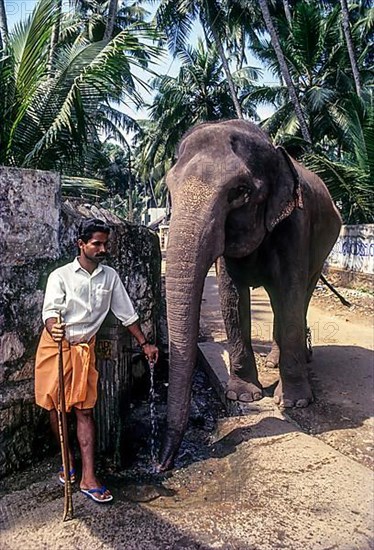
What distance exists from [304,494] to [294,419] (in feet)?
5.19

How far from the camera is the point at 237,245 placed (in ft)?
13.3

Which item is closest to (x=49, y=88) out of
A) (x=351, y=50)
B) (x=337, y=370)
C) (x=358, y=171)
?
(x=337, y=370)

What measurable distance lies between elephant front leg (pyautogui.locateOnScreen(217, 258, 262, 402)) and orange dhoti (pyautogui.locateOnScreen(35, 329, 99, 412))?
208 cm

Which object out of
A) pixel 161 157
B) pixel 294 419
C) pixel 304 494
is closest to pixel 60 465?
pixel 304 494

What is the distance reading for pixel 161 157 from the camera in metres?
38.0

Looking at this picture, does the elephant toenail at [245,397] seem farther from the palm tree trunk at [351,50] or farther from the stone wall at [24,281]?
the palm tree trunk at [351,50]

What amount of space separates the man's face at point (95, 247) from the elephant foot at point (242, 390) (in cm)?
225

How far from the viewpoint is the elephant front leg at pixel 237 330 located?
494cm

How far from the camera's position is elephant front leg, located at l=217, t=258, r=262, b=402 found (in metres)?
4.94

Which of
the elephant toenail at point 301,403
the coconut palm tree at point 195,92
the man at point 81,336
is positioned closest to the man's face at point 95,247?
the man at point 81,336

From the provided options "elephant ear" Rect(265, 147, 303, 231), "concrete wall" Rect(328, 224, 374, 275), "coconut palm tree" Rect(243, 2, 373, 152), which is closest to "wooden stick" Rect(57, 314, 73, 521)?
"elephant ear" Rect(265, 147, 303, 231)

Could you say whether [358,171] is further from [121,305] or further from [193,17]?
[193,17]

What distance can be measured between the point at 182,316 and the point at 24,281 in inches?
41.2

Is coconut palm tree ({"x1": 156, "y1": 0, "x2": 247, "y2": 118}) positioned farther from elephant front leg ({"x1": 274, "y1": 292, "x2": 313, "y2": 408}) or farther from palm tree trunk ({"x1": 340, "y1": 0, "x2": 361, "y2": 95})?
elephant front leg ({"x1": 274, "y1": 292, "x2": 313, "y2": 408})
